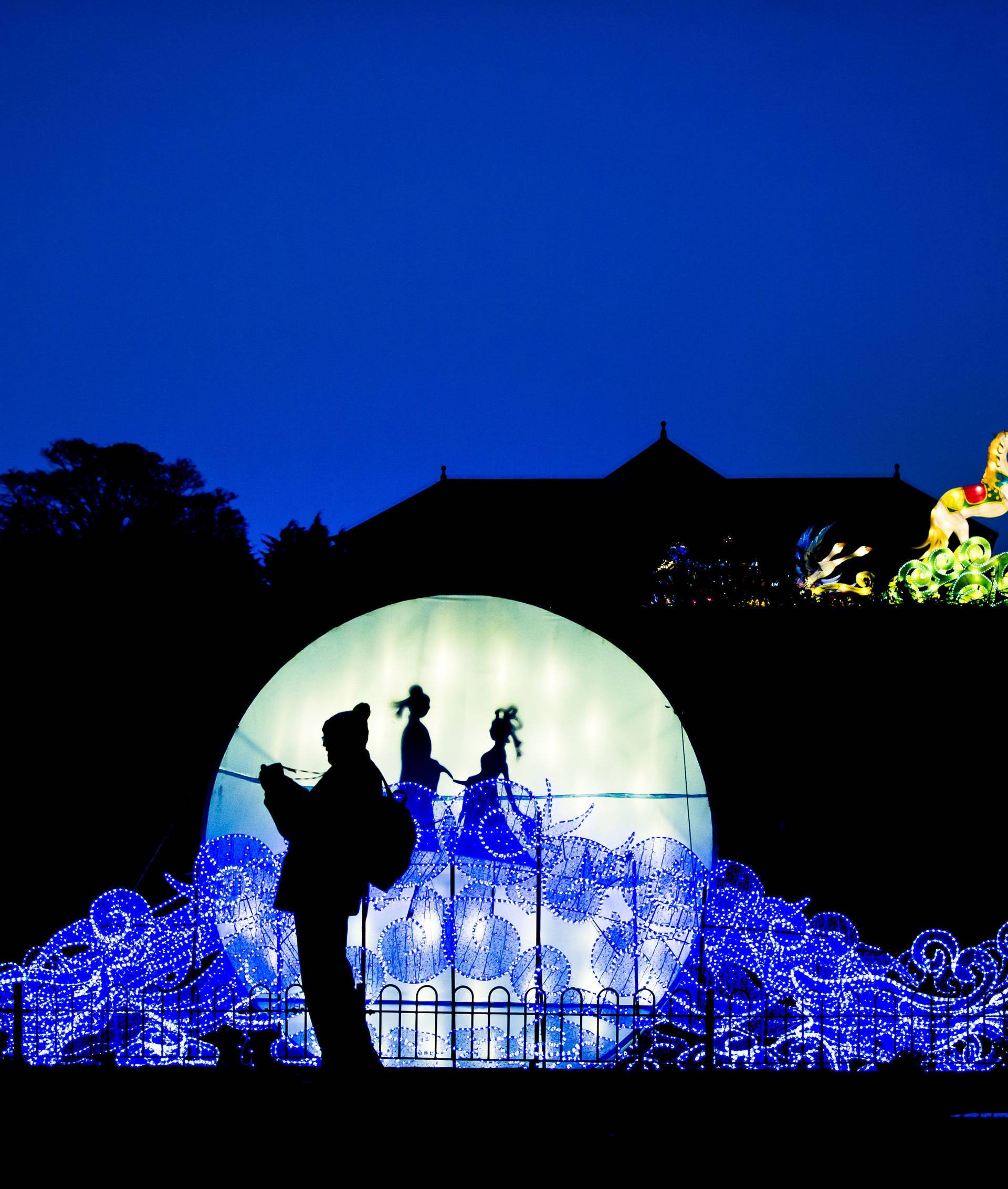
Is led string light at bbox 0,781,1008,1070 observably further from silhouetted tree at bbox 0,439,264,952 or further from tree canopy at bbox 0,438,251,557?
tree canopy at bbox 0,438,251,557

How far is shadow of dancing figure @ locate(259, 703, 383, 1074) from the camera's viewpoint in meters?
5.26

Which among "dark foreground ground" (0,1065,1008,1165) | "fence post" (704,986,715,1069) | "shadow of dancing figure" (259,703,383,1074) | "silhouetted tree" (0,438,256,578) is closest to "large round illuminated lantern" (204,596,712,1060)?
"fence post" (704,986,715,1069)

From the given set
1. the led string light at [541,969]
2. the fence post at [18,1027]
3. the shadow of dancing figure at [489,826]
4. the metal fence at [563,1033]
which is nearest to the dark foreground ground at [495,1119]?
the fence post at [18,1027]

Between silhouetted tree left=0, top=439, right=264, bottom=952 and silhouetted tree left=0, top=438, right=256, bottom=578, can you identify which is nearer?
silhouetted tree left=0, top=439, right=264, bottom=952

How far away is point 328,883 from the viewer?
527 cm

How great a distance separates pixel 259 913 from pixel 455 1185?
11.9 ft

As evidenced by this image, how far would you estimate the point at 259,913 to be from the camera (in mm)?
7996

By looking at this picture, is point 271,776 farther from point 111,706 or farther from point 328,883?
point 111,706

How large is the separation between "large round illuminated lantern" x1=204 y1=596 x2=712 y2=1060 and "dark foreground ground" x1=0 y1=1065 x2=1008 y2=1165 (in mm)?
1536

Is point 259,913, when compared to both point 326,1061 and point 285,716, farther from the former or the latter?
point 326,1061

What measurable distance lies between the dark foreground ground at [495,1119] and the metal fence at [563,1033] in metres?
0.44

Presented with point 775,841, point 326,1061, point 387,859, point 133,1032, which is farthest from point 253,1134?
point 775,841

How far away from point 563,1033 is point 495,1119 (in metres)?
1.84

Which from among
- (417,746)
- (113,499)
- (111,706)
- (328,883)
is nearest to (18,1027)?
(328,883)
